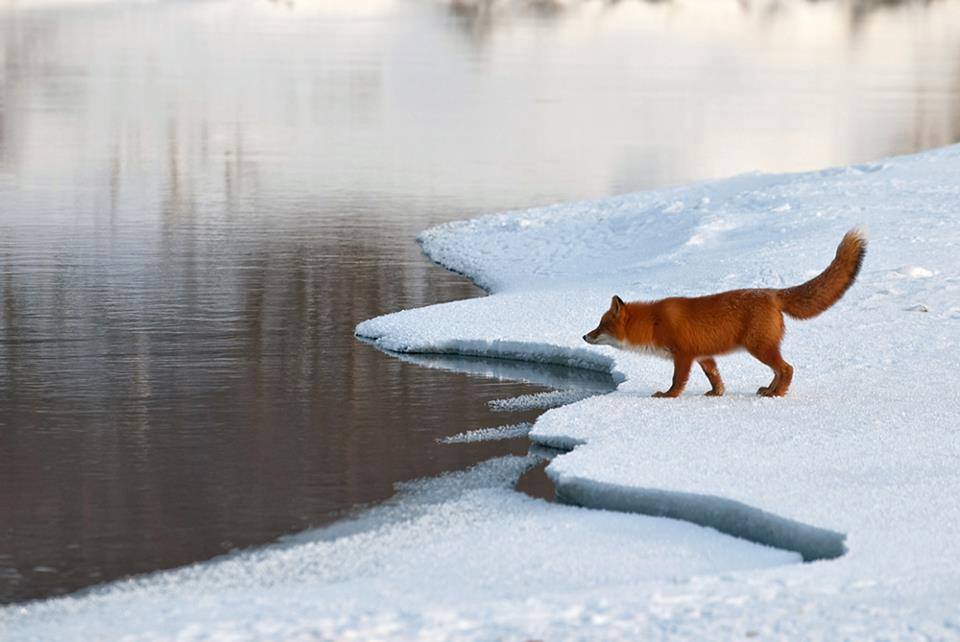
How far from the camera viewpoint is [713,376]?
38.7ft

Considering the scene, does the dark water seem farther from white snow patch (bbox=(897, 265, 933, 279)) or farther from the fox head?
white snow patch (bbox=(897, 265, 933, 279))

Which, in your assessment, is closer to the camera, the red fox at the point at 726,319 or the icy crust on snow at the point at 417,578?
the icy crust on snow at the point at 417,578

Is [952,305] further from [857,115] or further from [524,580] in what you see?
[857,115]

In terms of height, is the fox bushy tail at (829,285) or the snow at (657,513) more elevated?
the fox bushy tail at (829,285)

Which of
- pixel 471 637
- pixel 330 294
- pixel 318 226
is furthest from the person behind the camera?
pixel 318 226

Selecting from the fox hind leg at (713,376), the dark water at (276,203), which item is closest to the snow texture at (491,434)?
the dark water at (276,203)

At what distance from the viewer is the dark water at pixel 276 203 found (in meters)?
10.6

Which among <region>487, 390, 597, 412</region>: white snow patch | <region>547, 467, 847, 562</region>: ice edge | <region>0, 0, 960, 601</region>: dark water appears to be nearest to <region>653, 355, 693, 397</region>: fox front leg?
<region>0, 0, 960, 601</region>: dark water

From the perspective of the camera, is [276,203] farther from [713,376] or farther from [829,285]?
[829,285]

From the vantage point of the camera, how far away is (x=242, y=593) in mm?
8031

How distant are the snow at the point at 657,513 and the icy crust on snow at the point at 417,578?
0.8 inches

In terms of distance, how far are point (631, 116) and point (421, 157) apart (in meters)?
9.01

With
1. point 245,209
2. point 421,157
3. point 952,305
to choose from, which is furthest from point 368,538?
point 421,157

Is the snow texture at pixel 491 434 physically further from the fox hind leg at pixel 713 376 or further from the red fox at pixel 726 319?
the fox hind leg at pixel 713 376
